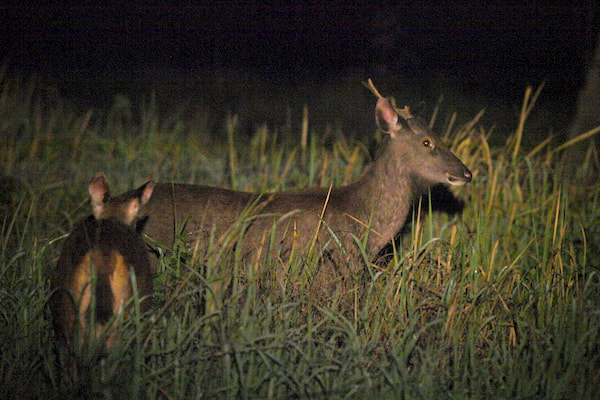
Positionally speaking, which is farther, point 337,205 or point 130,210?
point 337,205

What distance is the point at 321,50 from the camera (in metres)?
20.4

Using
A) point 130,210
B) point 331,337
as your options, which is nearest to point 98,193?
point 130,210

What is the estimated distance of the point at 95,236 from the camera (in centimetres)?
359

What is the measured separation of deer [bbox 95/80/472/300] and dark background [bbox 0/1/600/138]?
7.22 metres

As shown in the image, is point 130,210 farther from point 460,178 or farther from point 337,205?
point 460,178

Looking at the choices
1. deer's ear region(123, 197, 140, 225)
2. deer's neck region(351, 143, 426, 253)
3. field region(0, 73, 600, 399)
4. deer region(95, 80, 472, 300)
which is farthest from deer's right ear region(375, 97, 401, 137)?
deer's ear region(123, 197, 140, 225)

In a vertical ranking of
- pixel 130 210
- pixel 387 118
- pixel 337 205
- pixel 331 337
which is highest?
pixel 387 118

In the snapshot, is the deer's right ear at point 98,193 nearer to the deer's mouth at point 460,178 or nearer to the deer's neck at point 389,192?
the deer's neck at point 389,192

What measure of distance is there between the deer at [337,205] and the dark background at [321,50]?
7224 millimetres

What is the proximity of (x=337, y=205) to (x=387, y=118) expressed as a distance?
73 centimetres

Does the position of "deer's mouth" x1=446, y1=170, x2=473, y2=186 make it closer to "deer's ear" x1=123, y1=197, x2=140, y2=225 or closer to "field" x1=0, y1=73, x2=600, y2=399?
"field" x1=0, y1=73, x2=600, y2=399

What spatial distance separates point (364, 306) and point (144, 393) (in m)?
1.37

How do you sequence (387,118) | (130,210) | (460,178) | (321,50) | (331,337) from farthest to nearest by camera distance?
(321,50) < (387,118) < (460,178) < (130,210) < (331,337)

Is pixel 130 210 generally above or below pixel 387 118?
below
